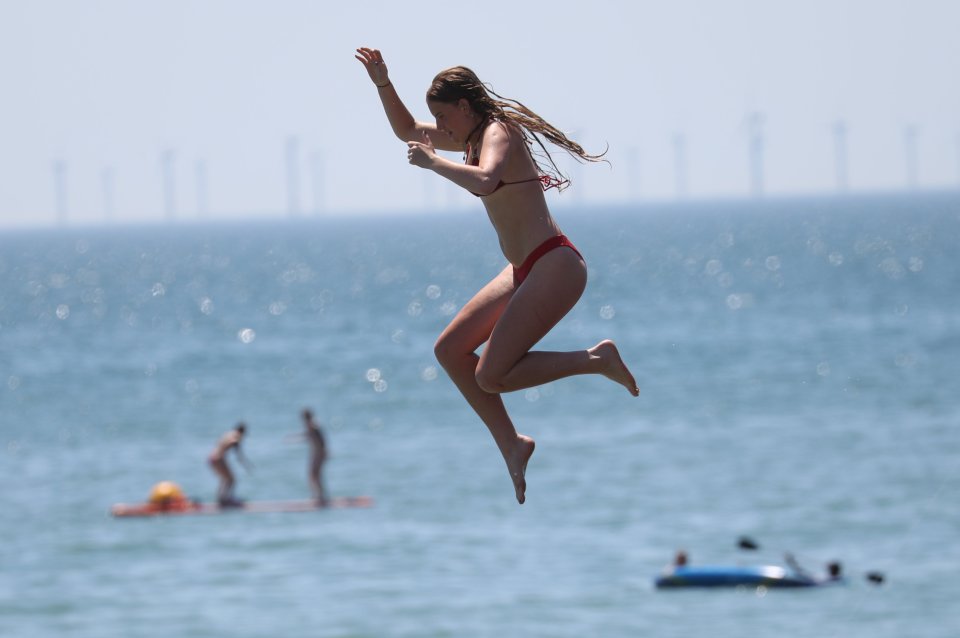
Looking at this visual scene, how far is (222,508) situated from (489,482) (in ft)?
29.3

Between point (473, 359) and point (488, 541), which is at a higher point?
point (473, 359)

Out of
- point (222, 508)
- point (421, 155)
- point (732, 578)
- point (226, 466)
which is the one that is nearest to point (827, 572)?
point (732, 578)

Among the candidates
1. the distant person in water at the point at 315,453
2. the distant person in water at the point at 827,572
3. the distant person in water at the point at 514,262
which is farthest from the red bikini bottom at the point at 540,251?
the distant person in water at the point at 315,453

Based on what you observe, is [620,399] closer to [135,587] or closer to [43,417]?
[43,417]

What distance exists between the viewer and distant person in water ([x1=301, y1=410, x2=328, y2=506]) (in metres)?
44.1

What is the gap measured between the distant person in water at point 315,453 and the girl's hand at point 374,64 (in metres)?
34.8

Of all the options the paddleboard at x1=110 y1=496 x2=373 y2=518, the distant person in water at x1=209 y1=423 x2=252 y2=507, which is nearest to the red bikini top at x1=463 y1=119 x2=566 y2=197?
the distant person in water at x1=209 y1=423 x2=252 y2=507

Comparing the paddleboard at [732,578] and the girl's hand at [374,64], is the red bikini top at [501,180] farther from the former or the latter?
the paddleboard at [732,578]

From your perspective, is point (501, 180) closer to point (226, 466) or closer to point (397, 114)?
point (397, 114)

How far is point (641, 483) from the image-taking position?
49312mm

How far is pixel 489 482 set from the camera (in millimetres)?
51188

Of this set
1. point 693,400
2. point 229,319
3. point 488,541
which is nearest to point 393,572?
point 488,541

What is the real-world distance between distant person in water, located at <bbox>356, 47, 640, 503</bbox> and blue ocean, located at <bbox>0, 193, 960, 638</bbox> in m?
28.7

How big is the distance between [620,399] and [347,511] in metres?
21.5
